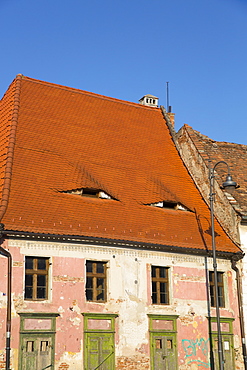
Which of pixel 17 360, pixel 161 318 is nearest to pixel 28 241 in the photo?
pixel 17 360

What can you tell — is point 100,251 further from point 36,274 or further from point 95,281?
point 36,274

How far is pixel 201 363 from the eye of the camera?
2128 centimetres

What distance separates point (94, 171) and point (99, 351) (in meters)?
7.21

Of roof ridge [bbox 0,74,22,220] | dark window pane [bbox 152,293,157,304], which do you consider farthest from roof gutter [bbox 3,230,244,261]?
dark window pane [bbox 152,293,157,304]

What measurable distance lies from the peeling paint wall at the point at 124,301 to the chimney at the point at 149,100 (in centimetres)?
1181

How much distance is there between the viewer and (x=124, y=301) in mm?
20250

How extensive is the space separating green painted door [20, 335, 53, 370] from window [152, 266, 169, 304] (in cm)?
461

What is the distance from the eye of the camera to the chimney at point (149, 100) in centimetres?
3155

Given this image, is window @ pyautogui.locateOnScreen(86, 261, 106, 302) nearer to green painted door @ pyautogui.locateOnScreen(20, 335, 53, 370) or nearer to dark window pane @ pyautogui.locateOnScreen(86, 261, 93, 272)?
dark window pane @ pyautogui.locateOnScreen(86, 261, 93, 272)

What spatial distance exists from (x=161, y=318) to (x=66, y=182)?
6245mm

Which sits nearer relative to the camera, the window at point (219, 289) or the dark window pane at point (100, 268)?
the dark window pane at point (100, 268)

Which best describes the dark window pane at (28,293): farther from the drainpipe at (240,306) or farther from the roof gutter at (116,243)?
the drainpipe at (240,306)

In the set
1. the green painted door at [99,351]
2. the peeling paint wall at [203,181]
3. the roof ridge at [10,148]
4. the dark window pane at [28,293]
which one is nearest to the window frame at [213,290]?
the peeling paint wall at [203,181]

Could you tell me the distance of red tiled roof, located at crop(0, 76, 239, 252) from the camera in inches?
789
